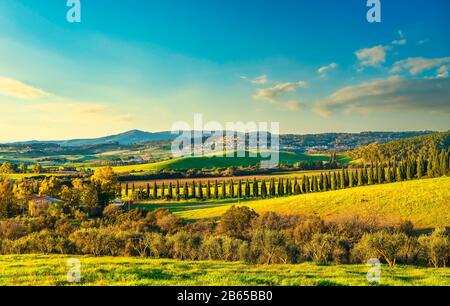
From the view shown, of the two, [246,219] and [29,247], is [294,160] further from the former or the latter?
[29,247]

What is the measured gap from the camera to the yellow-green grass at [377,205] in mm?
39453

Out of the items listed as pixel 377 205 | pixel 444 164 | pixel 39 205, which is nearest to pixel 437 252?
pixel 377 205

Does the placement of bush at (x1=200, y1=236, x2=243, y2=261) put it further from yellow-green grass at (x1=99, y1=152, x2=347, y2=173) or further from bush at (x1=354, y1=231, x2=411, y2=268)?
yellow-green grass at (x1=99, y1=152, x2=347, y2=173)

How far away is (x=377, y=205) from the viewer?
45469 mm

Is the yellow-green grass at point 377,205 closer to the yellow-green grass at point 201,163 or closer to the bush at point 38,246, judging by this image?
the bush at point 38,246

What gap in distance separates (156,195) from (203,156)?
5581cm

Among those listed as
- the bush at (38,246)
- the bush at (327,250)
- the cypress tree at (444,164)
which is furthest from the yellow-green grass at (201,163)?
the bush at (327,250)

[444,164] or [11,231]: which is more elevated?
[444,164]

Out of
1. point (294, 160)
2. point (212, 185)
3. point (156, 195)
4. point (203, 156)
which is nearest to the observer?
point (156, 195)

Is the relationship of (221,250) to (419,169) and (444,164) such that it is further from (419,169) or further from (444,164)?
(444,164)

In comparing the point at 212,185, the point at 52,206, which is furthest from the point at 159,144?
the point at 52,206

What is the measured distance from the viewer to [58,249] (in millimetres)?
21344

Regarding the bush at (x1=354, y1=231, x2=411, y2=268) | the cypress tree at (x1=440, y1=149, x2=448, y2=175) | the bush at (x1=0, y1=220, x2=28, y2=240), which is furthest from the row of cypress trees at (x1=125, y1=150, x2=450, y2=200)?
the bush at (x1=354, y1=231, x2=411, y2=268)
